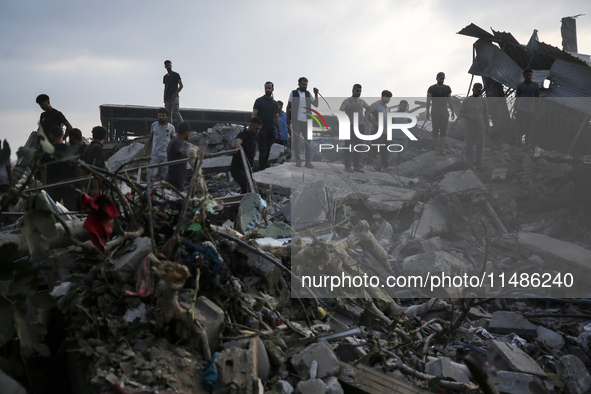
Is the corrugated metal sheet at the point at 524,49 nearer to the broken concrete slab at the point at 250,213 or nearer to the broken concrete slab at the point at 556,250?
the broken concrete slab at the point at 556,250

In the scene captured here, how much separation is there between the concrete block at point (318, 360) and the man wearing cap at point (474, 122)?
6.11 metres

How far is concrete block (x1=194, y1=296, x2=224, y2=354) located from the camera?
229cm

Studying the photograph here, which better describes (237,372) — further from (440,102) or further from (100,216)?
(440,102)

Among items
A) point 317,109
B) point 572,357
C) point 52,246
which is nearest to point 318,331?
point 52,246

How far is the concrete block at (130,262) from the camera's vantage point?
2396 millimetres

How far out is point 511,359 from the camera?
324cm

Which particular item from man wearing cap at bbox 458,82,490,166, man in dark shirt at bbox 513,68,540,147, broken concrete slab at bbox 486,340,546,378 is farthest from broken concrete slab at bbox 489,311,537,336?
man in dark shirt at bbox 513,68,540,147

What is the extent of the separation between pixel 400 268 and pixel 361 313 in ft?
6.10

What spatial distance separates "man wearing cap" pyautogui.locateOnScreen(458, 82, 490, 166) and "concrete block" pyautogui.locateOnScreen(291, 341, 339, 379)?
6112 mm

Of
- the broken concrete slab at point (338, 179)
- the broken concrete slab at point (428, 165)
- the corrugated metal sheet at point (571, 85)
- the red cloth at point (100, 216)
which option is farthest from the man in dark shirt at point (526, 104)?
the red cloth at point (100, 216)

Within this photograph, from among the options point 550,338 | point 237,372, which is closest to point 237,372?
point 237,372

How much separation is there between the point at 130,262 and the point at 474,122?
6.77 metres

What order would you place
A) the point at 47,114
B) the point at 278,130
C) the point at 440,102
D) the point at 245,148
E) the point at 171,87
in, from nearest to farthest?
the point at 47,114 → the point at 245,148 → the point at 440,102 → the point at 278,130 → the point at 171,87

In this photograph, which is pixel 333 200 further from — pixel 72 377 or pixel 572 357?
pixel 72 377
